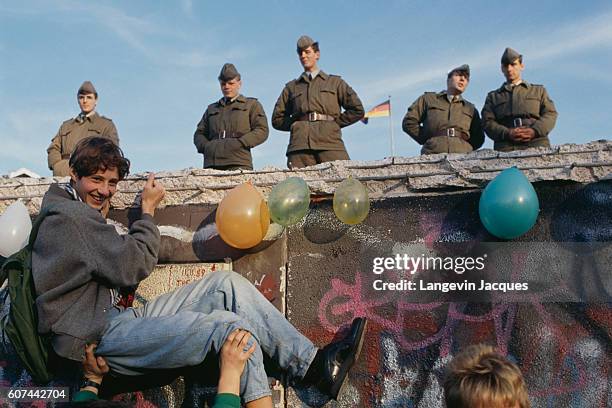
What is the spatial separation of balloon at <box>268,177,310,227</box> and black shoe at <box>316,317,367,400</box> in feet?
2.35

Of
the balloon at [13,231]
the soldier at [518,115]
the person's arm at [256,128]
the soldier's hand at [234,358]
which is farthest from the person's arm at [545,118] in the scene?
the balloon at [13,231]

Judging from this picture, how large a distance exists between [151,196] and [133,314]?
30.3 inches

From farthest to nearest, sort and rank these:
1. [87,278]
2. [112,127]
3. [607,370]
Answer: [112,127]
[607,370]
[87,278]

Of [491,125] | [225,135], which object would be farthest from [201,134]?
[491,125]

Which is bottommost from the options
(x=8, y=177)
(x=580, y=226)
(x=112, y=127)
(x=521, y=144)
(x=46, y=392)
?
→ (x=46, y=392)

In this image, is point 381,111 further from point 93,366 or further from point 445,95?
point 93,366

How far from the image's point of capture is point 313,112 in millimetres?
5457

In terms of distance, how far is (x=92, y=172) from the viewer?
3.54 metres

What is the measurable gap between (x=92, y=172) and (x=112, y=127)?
2670 millimetres

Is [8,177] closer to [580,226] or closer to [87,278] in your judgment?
[87,278]

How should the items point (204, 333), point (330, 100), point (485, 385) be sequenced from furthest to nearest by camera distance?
point (330, 100), point (204, 333), point (485, 385)

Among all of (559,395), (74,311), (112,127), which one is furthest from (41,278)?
(112,127)

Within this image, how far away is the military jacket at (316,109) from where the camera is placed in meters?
5.36

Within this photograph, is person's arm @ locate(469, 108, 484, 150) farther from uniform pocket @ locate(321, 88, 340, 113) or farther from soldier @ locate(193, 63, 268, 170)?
soldier @ locate(193, 63, 268, 170)
